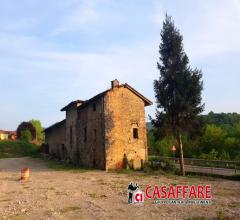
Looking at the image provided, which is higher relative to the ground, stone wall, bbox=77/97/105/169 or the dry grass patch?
stone wall, bbox=77/97/105/169

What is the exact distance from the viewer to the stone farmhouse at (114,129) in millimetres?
27766

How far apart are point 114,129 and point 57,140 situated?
54.9 feet

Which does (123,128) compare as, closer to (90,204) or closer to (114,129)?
(114,129)

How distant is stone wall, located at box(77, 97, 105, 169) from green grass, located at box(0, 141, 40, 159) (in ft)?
55.0

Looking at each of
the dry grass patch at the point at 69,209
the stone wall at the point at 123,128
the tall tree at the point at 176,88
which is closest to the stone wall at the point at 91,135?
the stone wall at the point at 123,128

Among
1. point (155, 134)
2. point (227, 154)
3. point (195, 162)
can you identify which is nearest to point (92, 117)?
point (155, 134)

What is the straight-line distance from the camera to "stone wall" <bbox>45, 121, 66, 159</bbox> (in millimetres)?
39966

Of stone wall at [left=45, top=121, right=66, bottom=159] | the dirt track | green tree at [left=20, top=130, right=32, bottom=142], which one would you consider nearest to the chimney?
the dirt track

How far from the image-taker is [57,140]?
42.7m

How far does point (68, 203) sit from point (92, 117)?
17020 mm

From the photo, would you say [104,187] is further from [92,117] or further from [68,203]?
[92,117]

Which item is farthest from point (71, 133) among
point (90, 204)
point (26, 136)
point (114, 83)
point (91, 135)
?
point (26, 136)

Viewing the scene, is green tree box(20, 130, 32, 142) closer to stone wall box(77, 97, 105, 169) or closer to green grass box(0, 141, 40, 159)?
green grass box(0, 141, 40, 159)

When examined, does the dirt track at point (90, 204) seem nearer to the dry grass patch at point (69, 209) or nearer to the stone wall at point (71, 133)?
the dry grass patch at point (69, 209)
